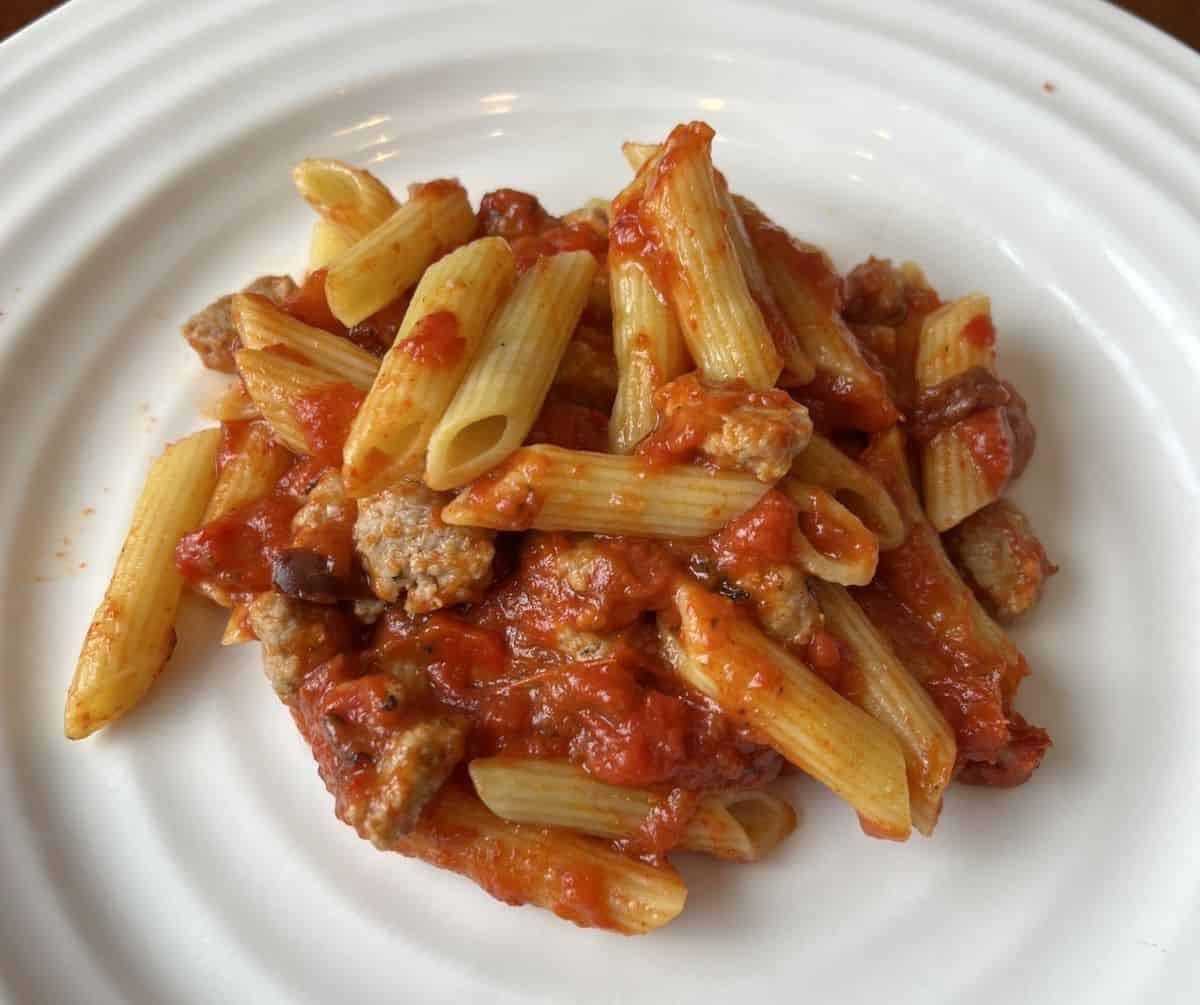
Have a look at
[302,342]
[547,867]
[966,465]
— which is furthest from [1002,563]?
[302,342]

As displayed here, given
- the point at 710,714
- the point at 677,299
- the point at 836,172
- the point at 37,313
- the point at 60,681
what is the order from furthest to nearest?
the point at 836,172
the point at 37,313
the point at 60,681
the point at 677,299
the point at 710,714

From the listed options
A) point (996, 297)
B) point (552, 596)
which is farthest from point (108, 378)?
point (996, 297)

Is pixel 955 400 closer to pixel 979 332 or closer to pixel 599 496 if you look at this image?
pixel 979 332

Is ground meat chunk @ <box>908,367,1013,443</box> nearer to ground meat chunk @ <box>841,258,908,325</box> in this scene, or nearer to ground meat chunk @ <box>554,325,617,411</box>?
ground meat chunk @ <box>841,258,908,325</box>

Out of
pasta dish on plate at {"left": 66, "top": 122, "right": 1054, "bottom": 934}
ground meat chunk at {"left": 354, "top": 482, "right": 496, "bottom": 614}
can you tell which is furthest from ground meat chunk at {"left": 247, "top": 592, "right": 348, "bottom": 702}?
ground meat chunk at {"left": 354, "top": 482, "right": 496, "bottom": 614}

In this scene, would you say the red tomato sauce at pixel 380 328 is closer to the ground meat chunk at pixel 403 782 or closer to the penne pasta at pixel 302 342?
the penne pasta at pixel 302 342

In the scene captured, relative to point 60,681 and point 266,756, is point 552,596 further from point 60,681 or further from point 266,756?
point 60,681
